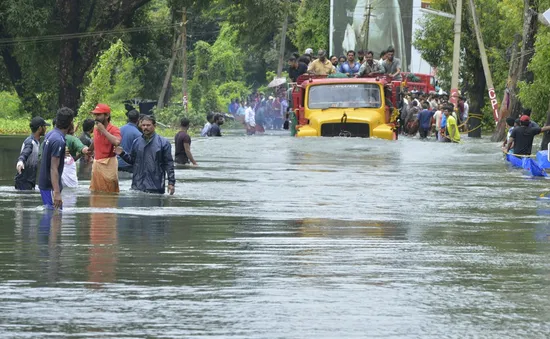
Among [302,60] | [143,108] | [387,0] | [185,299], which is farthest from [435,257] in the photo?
[143,108]

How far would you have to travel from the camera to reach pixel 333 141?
33.2m

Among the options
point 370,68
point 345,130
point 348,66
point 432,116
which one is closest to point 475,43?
point 432,116

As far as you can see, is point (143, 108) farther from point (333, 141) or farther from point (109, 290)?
point (109, 290)

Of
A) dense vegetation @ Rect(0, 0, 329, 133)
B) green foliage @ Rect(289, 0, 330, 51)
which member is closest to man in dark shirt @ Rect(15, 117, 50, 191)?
dense vegetation @ Rect(0, 0, 329, 133)

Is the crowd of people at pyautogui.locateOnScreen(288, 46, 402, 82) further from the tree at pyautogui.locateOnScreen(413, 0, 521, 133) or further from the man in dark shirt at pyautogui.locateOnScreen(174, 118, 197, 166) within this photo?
the tree at pyautogui.locateOnScreen(413, 0, 521, 133)

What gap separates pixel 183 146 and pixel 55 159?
1106cm

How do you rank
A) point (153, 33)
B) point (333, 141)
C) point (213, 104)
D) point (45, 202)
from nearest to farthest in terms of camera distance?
1. point (45, 202)
2. point (333, 141)
3. point (153, 33)
4. point (213, 104)

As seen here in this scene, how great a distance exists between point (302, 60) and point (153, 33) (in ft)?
80.2

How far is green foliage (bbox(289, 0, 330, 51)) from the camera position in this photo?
84188 millimetres

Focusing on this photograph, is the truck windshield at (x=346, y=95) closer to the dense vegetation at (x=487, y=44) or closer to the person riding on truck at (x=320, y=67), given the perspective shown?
the person riding on truck at (x=320, y=67)

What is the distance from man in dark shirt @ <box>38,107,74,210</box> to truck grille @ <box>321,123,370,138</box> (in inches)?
742

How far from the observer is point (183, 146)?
26422 mm

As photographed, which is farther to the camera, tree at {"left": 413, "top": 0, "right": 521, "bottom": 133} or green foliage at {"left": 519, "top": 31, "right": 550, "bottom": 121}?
tree at {"left": 413, "top": 0, "right": 521, "bottom": 133}

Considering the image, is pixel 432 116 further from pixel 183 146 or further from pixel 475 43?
pixel 183 146
